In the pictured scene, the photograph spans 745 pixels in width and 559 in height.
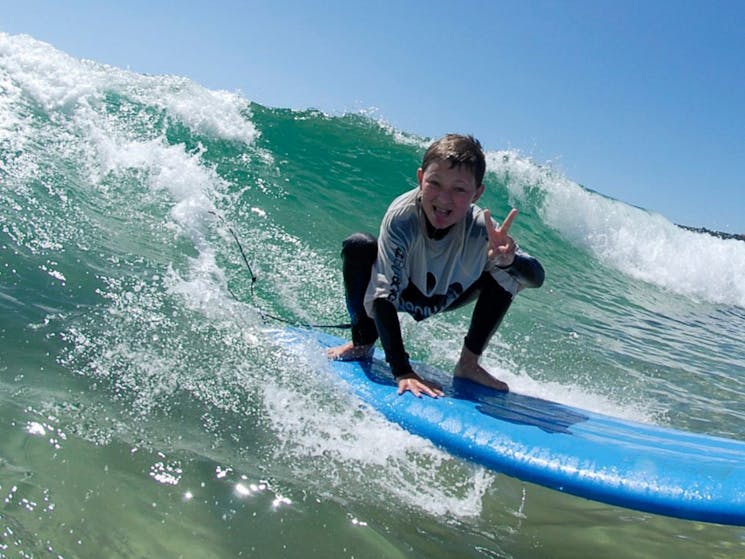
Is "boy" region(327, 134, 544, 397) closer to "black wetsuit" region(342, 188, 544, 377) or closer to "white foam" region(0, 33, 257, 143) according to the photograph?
"black wetsuit" region(342, 188, 544, 377)

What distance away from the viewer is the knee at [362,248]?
3.00 metres

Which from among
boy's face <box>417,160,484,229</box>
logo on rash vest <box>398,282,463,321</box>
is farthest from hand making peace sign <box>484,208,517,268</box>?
logo on rash vest <box>398,282,463,321</box>

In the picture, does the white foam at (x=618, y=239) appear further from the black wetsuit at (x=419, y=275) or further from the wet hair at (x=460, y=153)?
the wet hair at (x=460, y=153)

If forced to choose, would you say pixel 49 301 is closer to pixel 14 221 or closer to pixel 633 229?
pixel 14 221

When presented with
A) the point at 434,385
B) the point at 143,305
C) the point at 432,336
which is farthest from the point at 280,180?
the point at 434,385

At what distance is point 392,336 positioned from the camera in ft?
8.99

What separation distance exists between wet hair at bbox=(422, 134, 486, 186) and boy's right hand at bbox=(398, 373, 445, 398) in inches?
33.3

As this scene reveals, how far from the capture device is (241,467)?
2029 mm

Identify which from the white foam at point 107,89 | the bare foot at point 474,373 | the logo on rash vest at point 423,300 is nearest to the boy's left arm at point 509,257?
the logo on rash vest at point 423,300

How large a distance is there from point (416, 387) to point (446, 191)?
2.64 feet

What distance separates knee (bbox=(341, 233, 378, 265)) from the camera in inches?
118

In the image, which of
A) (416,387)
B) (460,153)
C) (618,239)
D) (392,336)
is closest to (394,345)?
(392,336)

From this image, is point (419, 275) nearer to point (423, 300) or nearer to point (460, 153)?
point (423, 300)

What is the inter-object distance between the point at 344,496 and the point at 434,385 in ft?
3.01
